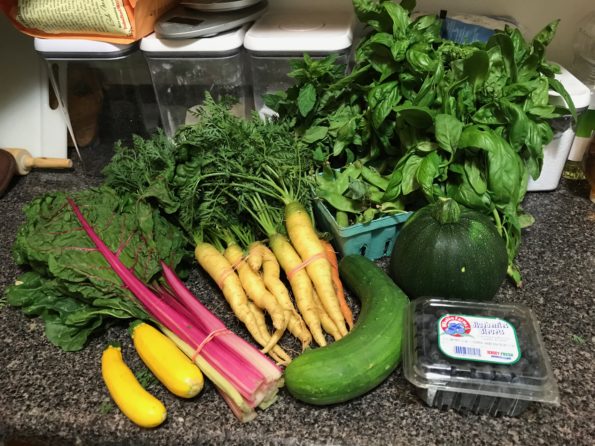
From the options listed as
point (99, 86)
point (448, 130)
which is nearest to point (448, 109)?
point (448, 130)

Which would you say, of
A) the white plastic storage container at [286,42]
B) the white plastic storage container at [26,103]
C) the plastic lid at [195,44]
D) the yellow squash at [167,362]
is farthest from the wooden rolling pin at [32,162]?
A: the yellow squash at [167,362]

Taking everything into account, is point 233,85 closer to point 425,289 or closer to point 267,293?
point 267,293

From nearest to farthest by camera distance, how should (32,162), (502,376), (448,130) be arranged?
(502,376) < (448,130) < (32,162)

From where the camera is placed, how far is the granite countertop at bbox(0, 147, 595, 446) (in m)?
0.64

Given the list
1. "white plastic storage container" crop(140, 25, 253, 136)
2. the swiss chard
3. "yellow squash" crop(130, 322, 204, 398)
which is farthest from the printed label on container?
"white plastic storage container" crop(140, 25, 253, 136)

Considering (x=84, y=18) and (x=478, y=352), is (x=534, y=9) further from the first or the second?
(x=84, y=18)

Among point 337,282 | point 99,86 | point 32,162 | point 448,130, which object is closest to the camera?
point 448,130

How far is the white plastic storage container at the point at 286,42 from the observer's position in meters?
0.93

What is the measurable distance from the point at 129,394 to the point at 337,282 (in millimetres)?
360

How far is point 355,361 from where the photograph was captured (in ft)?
2.13

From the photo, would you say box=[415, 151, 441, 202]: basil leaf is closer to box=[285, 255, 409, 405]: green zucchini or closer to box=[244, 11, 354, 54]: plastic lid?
box=[285, 255, 409, 405]: green zucchini

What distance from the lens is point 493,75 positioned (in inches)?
30.0

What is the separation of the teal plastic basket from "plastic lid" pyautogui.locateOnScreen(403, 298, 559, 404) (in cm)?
17

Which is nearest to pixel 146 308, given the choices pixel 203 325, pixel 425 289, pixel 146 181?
pixel 203 325
